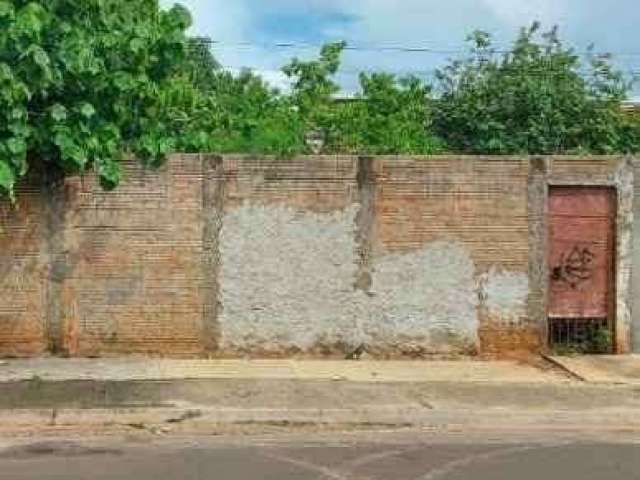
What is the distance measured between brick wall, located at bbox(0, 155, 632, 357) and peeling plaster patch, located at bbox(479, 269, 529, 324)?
0.01 metres

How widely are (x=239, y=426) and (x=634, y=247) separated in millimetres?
6500

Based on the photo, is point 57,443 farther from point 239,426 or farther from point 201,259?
point 201,259

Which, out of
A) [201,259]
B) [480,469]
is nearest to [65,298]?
[201,259]

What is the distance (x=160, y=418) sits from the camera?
424 inches

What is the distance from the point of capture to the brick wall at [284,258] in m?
14.0

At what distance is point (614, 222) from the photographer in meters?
15.0

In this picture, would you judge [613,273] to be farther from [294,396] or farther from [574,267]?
[294,396]

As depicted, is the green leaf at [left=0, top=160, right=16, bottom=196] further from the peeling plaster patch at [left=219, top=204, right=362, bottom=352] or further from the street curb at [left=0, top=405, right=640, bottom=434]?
the street curb at [left=0, top=405, right=640, bottom=434]

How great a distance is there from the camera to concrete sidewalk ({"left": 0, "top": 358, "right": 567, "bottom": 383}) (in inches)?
506

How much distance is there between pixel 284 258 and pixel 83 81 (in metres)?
3.20

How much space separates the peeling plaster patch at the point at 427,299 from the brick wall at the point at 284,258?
17 millimetres

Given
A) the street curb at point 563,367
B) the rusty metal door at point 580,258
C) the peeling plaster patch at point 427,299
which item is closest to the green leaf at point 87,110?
the peeling plaster patch at point 427,299

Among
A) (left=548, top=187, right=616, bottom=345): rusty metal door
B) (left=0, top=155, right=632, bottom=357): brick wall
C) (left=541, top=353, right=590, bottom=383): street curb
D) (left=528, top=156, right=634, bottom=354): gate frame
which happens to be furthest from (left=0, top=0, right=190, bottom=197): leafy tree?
(left=541, top=353, right=590, bottom=383): street curb

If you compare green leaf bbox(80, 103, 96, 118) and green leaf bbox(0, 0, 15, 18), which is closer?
green leaf bbox(0, 0, 15, 18)
